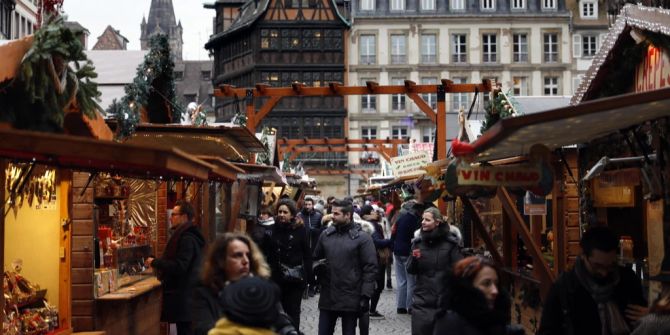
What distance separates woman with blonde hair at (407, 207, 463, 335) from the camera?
11.2m

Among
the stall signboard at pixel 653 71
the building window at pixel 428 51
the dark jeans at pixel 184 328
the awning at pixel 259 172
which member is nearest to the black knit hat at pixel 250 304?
the stall signboard at pixel 653 71

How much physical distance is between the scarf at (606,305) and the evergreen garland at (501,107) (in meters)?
7.08

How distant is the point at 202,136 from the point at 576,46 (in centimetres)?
6175

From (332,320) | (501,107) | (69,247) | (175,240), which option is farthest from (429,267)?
(69,247)

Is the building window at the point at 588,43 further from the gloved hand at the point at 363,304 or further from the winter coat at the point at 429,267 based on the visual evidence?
the winter coat at the point at 429,267

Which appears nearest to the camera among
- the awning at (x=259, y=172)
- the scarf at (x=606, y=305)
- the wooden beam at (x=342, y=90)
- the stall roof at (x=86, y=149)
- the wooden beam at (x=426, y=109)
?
the stall roof at (x=86, y=149)

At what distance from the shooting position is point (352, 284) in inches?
457

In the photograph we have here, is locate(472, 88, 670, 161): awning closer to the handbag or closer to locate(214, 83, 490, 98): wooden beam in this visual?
the handbag

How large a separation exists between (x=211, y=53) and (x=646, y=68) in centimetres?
7631

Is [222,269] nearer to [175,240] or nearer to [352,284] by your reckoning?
[175,240]

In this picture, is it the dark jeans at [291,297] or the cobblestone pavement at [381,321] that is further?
the cobblestone pavement at [381,321]

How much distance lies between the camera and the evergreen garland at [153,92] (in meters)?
11.9

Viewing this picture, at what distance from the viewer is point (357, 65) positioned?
73875mm

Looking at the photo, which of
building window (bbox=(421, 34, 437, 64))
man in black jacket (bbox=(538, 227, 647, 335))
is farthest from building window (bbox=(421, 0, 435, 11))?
man in black jacket (bbox=(538, 227, 647, 335))
